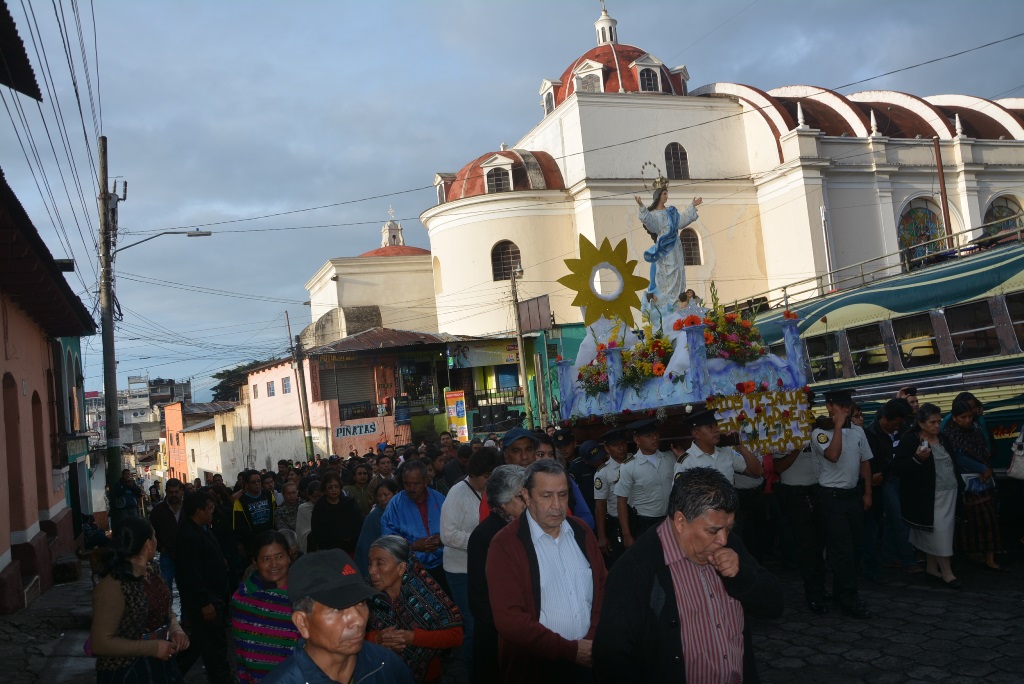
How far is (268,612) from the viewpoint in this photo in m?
4.38

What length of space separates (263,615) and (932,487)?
20.2ft

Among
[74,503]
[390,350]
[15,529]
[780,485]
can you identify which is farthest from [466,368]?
[780,485]

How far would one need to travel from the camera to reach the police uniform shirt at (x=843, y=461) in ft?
24.3

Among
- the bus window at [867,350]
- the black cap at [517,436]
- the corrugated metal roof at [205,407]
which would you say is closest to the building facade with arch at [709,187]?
the corrugated metal roof at [205,407]

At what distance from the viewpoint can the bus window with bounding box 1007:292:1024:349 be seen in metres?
10.4

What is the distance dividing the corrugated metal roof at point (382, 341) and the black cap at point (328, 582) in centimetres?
2997

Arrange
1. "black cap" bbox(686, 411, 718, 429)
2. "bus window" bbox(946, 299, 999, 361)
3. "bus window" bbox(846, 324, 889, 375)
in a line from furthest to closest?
1. "bus window" bbox(846, 324, 889, 375)
2. "bus window" bbox(946, 299, 999, 361)
3. "black cap" bbox(686, 411, 718, 429)

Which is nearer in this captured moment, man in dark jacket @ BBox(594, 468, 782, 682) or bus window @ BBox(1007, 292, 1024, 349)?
man in dark jacket @ BBox(594, 468, 782, 682)

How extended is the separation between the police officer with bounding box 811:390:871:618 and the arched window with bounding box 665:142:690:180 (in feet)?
93.8

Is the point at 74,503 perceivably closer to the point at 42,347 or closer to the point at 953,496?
the point at 42,347

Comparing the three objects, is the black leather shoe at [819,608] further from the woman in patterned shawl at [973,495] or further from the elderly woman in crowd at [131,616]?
the elderly woman in crowd at [131,616]

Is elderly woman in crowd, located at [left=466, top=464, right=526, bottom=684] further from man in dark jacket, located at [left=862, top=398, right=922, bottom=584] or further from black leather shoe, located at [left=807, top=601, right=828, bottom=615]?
man in dark jacket, located at [left=862, top=398, right=922, bottom=584]

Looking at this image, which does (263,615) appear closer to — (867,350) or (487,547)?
(487,547)

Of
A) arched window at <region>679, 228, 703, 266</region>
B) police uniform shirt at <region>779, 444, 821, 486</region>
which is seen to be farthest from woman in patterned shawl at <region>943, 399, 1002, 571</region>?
arched window at <region>679, 228, 703, 266</region>
